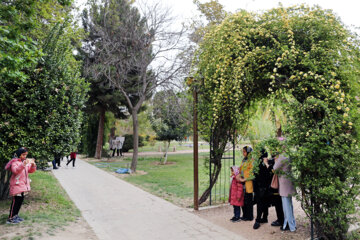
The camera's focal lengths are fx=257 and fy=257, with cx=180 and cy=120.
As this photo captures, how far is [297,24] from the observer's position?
454 centimetres

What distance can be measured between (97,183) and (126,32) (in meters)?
7.52

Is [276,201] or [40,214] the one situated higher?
[276,201]

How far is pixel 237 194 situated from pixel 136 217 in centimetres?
242

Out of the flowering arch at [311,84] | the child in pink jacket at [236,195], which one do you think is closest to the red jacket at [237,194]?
the child in pink jacket at [236,195]

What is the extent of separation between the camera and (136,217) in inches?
239

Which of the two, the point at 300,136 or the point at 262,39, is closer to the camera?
the point at 300,136

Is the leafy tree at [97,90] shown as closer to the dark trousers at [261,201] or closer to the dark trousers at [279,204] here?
the dark trousers at [261,201]

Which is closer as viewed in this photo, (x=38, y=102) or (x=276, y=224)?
(x=276, y=224)

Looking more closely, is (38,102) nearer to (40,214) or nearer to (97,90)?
(40,214)

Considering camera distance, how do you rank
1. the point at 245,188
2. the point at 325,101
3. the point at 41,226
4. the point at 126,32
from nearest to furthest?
the point at 325,101 → the point at 41,226 → the point at 245,188 → the point at 126,32

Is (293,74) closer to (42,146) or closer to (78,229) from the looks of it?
(78,229)

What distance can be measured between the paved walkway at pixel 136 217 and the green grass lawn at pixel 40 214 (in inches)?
16.5

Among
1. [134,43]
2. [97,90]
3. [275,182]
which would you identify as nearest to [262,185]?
[275,182]

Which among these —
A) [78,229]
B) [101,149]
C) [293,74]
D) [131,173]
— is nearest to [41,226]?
[78,229]
